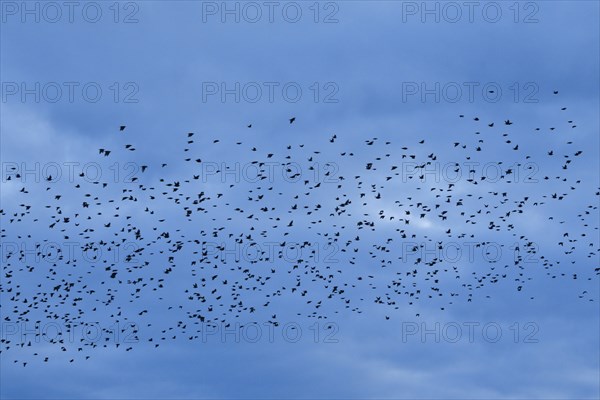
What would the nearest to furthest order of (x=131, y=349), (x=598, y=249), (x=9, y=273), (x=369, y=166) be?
1. (x=369, y=166)
2. (x=598, y=249)
3. (x=9, y=273)
4. (x=131, y=349)

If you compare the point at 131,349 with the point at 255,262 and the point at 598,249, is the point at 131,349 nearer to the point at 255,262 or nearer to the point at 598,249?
the point at 255,262

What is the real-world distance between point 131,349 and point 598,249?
38966mm

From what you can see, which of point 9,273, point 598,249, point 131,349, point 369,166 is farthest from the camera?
point 131,349

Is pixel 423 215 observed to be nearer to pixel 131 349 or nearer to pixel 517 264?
pixel 517 264

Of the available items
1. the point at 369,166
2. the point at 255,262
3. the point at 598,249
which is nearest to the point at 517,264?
the point at 598,249

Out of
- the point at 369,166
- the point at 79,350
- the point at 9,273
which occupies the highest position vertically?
the point at 369,166

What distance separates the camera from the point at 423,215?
72625mm

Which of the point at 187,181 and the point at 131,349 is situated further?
the point at 131,349

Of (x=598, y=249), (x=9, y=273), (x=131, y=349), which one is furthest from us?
(x=131, y=349)

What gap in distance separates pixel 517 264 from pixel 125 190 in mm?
29875

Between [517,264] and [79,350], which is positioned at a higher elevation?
[517,264]

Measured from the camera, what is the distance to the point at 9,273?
77062mm

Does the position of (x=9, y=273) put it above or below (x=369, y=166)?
below

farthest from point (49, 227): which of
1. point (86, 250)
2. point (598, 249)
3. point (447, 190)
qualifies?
point (598, 249)
